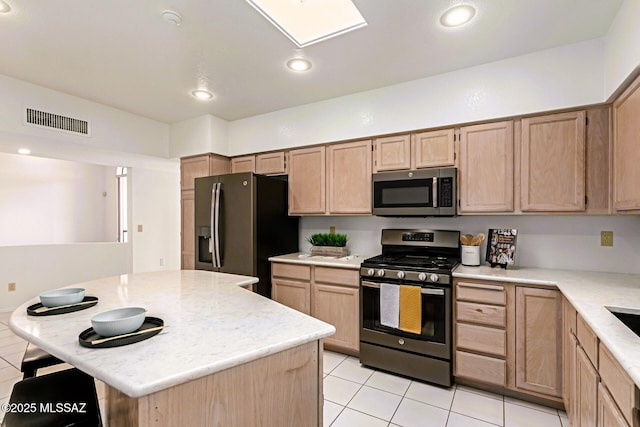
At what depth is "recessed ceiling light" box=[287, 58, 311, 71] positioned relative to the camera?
2.49 m

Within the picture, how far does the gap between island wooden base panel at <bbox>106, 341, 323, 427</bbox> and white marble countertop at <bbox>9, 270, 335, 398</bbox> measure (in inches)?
2.3

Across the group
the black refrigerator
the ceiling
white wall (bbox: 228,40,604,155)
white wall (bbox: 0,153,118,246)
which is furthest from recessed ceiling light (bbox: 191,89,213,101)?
white wall (bbox: 0,153,118,246)

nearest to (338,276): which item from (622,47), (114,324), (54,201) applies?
(114,324)

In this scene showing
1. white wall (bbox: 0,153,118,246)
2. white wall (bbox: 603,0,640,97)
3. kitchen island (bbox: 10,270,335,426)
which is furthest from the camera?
white wall (bbox: 0,153,118,246)

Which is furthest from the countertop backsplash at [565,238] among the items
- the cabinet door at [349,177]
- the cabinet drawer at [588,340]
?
the cabinet drawer at [588,340]

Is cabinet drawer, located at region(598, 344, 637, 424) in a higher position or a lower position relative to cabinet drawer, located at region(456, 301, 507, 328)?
higher

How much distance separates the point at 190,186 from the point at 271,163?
1136mm

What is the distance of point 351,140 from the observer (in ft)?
10.4

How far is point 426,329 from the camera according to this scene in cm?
245

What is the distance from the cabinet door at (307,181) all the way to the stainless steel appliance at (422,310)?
0.96 meters

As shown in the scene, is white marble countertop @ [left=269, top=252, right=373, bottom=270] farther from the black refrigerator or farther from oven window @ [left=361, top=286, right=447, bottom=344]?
oven window @ [left=361, top=286, right=447, bottom=344]

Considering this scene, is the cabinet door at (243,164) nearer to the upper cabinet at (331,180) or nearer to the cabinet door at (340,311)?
the upper cabinet at (331,180)

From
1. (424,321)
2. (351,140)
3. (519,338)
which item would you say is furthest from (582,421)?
(351,140)

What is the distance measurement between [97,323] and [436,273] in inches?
84.4
